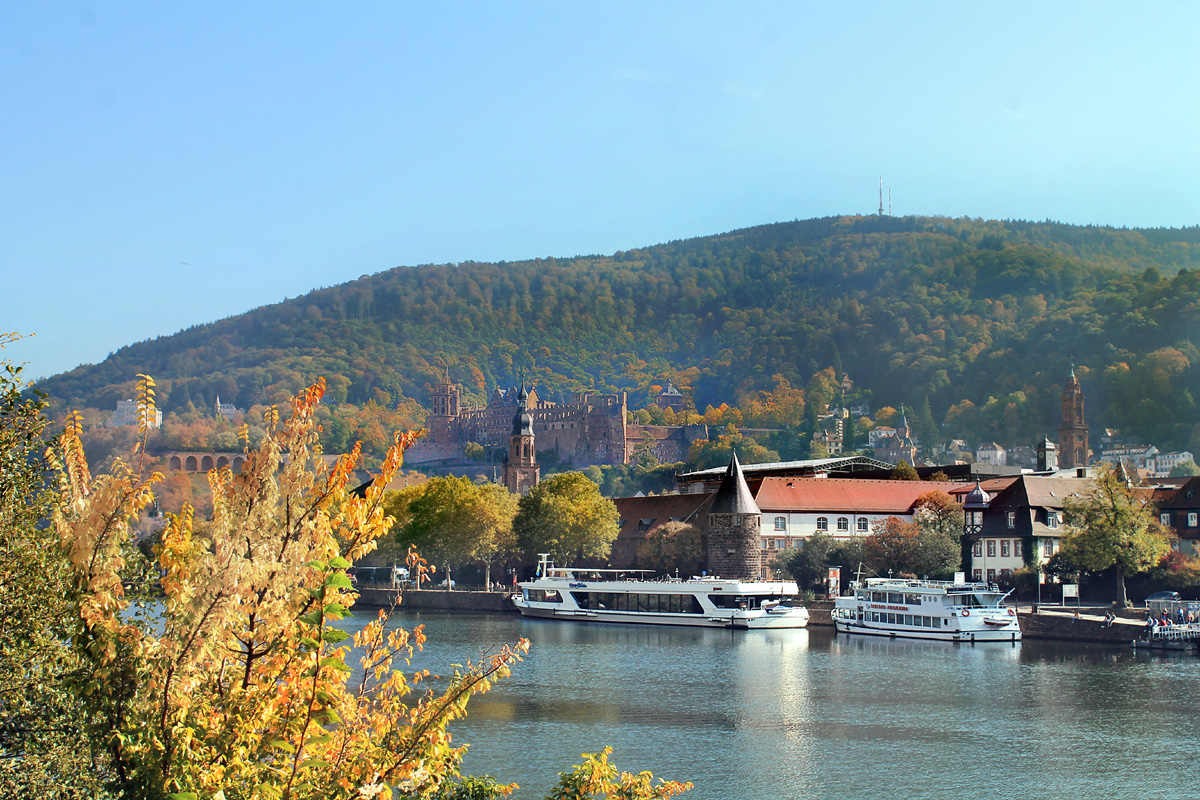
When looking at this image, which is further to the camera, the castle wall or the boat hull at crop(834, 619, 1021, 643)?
the castle wall

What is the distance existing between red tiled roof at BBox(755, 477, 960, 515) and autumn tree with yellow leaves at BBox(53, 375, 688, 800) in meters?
56.3

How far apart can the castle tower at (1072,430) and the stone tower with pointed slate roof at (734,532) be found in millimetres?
59885

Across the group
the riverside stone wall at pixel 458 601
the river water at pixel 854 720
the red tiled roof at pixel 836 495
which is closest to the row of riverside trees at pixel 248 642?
the river water at pixel 854 720

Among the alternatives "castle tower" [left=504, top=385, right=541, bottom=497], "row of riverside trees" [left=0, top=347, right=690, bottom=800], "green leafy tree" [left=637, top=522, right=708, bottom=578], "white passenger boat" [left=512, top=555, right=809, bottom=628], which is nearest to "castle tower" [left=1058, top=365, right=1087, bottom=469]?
"castle tower" [left=504, top=385, right=541, bottom=497]

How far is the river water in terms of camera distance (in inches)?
833

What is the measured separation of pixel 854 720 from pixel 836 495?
3816cm

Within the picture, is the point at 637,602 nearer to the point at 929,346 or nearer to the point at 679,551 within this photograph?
the point at 679,551

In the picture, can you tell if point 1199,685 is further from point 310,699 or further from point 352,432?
point 352,432

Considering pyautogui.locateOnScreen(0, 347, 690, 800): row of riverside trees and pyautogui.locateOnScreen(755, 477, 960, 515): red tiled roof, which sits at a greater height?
pyautogui.locateOnScreen(755, 477, 960, 515): red tiled roof

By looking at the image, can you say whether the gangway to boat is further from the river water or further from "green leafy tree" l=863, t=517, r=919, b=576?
"green leafy tree" l=863, t=517, r=919, b=576

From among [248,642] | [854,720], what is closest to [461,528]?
[854,720]

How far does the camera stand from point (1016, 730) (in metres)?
25.7

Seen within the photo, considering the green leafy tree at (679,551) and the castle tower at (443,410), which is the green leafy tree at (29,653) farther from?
the castle tower at (443,410)

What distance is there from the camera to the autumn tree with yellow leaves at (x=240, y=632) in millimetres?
5922
